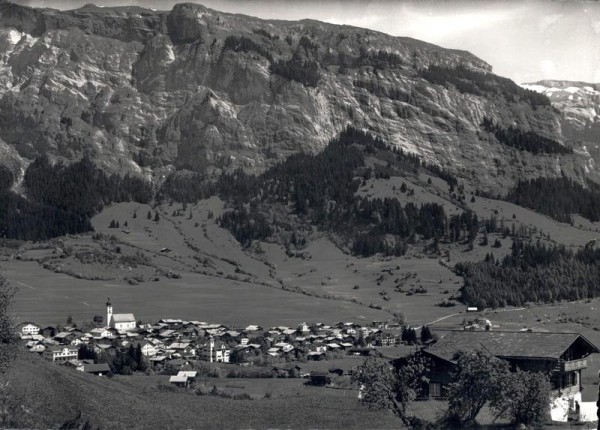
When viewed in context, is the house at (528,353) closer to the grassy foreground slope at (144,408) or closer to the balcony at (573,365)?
the balcony at (573,365)

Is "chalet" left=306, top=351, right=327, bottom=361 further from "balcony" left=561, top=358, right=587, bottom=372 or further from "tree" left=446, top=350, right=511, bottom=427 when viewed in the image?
"tree" left=446, top=350, right=511, bottom=427

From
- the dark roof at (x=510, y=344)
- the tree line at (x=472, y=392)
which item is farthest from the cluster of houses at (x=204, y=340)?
the tree line at (x=472, y=392)

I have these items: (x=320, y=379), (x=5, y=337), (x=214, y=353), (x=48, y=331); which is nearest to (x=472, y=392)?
(x=5, y=337)

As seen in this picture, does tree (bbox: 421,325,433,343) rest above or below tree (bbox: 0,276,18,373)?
below

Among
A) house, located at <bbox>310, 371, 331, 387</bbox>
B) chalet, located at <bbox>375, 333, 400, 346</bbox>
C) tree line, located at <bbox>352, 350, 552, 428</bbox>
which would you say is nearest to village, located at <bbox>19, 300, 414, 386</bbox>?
chalet, located at <bbox>375, 333, 400, 346</bbox>

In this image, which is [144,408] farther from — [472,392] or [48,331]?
[48,331]

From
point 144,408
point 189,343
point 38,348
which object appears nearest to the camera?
point 144,408
